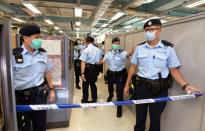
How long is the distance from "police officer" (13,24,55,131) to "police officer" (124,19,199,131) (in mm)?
1055

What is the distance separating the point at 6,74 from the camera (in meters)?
1.07

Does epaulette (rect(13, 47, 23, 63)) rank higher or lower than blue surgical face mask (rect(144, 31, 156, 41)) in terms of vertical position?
lower

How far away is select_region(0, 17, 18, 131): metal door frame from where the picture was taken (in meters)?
1.03

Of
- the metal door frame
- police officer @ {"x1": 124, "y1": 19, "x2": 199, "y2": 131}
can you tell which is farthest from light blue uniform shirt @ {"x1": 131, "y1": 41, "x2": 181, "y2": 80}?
the metal door frame

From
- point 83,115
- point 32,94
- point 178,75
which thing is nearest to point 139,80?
point 178,75

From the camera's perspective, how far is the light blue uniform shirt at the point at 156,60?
6.39ft

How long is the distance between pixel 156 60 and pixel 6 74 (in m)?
1.45

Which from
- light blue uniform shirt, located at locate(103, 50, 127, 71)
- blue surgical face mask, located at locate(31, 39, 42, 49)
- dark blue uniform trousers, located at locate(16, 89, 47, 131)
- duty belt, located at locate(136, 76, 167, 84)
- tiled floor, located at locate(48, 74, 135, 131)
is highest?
blue surgical face mask, located at locate(31, 39, 42, 49)

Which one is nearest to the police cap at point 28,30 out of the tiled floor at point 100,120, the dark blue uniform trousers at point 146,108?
the dark blue uniform trousers at point 146,108

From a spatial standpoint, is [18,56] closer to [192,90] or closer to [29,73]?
[29,73]

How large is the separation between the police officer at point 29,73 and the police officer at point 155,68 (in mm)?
1055

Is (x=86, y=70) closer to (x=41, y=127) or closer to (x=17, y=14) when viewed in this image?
(x=41, y=127)

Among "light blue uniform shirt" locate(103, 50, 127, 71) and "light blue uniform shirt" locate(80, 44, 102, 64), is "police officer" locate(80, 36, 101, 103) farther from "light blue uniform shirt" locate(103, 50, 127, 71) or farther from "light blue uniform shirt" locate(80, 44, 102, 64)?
"light blue uniform shirt" locate(103, 50, 127, 71)

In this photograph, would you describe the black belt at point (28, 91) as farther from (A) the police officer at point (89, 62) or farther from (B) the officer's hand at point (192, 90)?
(A) the police officer at point (89, 62)
